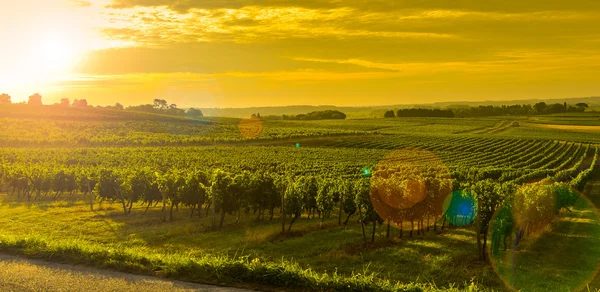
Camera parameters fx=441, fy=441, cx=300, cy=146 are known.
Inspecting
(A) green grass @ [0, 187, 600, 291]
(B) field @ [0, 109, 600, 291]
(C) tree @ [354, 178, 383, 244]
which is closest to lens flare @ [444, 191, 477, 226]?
(B) field @ [0, 109, 600, 291]

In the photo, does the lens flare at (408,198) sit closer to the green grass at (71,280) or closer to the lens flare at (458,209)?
the lens flare at (458,209)

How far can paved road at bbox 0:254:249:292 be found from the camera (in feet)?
32.3

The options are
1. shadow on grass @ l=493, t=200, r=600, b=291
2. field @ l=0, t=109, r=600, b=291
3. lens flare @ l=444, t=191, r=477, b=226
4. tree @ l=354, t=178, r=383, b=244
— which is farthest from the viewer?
lens flare @ l=444, t=191, r=477, b=226

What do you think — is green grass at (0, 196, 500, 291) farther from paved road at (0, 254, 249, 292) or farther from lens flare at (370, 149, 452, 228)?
lens flare at (370, 149, 452, 228)

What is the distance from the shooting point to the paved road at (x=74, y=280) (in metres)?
9.84

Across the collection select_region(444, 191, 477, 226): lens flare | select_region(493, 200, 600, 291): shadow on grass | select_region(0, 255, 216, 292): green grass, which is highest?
select_region(0, 255, 216, 292): green grass

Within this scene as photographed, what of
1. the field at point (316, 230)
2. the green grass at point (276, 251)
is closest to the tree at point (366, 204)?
the field at point (316, 230)

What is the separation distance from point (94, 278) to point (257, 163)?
5453cm

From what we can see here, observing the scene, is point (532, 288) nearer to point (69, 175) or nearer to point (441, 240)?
point (441, 240)

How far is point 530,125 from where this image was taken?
163875 mm

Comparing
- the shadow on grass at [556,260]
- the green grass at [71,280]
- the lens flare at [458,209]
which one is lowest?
the shadow on grass at [556,260]

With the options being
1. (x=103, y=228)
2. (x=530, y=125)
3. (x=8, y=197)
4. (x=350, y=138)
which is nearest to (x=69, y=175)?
(x=8, y=197)

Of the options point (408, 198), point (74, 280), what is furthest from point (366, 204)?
point (74, 280)

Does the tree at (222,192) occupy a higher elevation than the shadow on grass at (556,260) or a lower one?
higher
